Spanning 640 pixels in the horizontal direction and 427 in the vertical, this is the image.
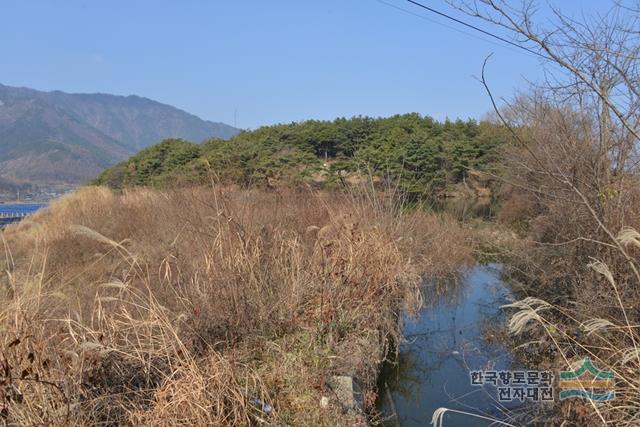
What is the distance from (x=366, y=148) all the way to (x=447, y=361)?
23159 mm

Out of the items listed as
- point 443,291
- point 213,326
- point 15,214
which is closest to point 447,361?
point 443,291

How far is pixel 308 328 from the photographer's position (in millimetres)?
4469

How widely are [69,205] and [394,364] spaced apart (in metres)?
12.8

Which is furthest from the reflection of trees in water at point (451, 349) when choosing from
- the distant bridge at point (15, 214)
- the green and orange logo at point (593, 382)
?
the distant bridge at point (15, 214)

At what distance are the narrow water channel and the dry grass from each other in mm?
614

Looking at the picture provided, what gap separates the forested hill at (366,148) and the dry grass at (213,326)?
11299 mm

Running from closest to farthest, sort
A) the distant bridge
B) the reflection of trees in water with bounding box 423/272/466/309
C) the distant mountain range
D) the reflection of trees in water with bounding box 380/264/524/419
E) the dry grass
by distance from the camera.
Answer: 1. the dry grass
2. the reflection of trees in water with bounding box 380/264/524/419
3. the reflection of trees in water with bounding box 423/272/466/309
4. the distant bridge
5. the distant mountain range

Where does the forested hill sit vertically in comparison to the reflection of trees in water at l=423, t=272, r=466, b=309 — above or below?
above

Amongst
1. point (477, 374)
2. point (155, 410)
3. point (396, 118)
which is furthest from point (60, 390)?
point (396, 118)

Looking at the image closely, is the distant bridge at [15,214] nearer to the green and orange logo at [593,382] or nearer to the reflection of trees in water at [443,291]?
the reflection of trees in water at [443,291]

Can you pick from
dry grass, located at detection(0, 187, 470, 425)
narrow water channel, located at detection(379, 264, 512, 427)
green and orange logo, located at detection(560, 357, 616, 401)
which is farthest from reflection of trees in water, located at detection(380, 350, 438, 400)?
green and orange logo, located at detection(560, 357, 616, 401)

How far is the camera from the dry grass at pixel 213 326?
2883 millimetres

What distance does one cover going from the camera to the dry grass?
9.46 ft

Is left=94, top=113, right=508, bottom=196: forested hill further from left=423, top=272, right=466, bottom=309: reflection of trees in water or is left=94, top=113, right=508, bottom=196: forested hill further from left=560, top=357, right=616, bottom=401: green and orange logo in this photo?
left=560, top=357, right=616, bottom=401: green and orange logo
